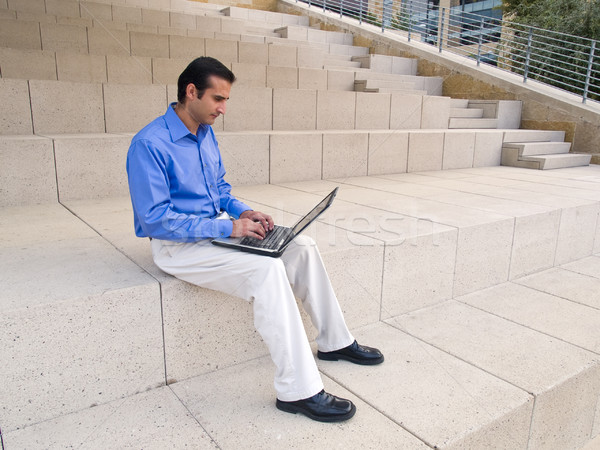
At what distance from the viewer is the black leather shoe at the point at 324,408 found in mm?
2119

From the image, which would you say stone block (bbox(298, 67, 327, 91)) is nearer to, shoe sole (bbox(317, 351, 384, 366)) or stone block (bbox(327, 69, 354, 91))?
stone block (bbox(327, 69, 354, 91))

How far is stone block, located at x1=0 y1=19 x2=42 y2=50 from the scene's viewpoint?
641 centimetres

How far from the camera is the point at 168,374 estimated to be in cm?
245

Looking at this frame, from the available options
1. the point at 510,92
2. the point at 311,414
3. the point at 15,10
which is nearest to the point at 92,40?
the point at 15,10

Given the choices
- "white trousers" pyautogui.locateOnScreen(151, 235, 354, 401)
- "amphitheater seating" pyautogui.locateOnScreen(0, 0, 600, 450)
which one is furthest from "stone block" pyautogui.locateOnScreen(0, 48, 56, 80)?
"white trousers" pyautogui.locateOnScreen(151, 235, 354, 401)

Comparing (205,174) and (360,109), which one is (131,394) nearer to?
(205,174)

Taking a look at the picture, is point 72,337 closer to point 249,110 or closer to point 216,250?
point 216,250

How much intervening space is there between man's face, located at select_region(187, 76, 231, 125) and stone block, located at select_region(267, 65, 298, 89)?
5.05 m

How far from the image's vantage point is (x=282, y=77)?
7.40 meters

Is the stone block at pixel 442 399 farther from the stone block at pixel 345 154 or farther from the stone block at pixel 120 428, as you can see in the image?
the stone block at pixel 345 154

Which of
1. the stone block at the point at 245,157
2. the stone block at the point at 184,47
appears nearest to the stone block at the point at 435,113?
the stone block at the point at 245,157

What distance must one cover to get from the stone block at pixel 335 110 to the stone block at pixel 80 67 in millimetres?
2746

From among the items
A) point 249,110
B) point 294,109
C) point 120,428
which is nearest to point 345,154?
point 294,109

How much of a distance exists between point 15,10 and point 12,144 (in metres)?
5.17
